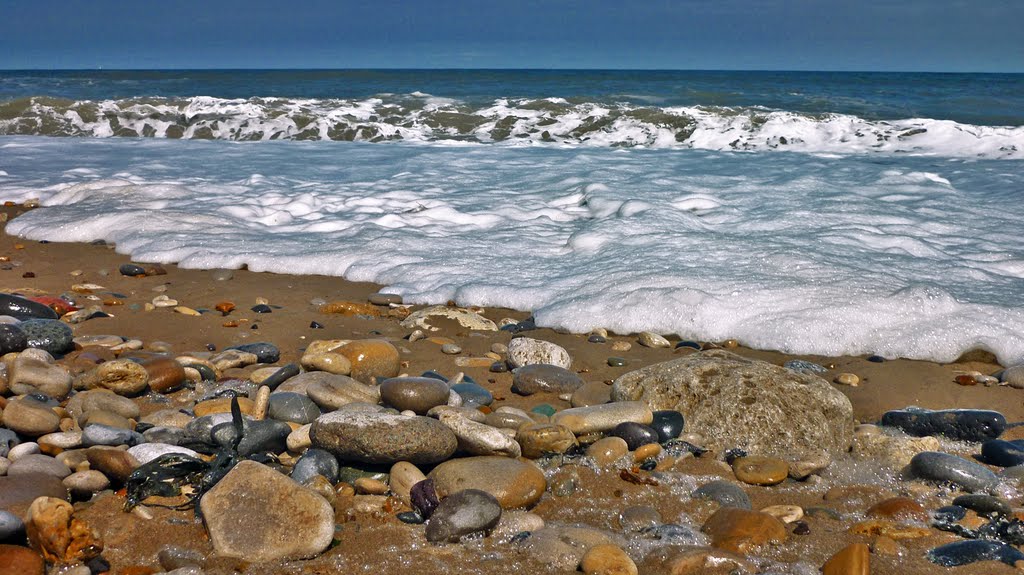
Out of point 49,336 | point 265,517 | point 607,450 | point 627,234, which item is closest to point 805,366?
point 607,450

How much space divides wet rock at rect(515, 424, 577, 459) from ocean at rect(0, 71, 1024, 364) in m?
1.44

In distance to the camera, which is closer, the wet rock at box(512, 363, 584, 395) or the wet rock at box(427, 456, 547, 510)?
the wet rock at box(427, 456, 547, 510)

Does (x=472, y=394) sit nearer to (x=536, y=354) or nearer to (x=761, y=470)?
(x=536, y=354)

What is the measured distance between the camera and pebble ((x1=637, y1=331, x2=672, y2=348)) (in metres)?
3.86

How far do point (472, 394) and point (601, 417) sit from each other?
563 mm

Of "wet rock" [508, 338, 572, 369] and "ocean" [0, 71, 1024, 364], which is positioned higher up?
"ocean" [0, 71, 1024, 364]

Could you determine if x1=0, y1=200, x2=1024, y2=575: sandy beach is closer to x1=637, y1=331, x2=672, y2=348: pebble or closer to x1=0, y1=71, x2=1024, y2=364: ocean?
x1=637, y1=331, x2=672, y2=348: pebble

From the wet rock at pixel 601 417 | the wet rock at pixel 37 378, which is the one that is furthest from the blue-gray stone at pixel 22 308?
the wet rock at pixel 601 417

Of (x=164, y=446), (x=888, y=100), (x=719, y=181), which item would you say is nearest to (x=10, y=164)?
(x=719, y=181)

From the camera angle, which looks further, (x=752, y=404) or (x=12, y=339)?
(x=12, y=339)

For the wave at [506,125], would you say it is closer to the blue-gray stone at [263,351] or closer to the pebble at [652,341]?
the pebble at [652,341]

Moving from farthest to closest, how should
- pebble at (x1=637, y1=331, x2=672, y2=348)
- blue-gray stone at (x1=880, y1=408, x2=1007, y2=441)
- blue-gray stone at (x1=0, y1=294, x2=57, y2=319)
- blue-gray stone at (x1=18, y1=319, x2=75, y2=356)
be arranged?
pebble at (x1=637, y1=331, x2=672, y2=348), blue-gray stone at (x1=0, y1=294, x2=57, y2=319), blue-gray stone at (x1=18, y1=319, x2=75, y2=356), blue-gray stone at (x1=880, y1=408, x2=1007, y2=441)

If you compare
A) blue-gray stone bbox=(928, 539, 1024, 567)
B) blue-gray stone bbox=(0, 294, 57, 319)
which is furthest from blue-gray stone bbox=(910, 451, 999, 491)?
blue-gray stone bbox=(0, 294, 57, 319)

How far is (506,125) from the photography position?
14750 millimetres
